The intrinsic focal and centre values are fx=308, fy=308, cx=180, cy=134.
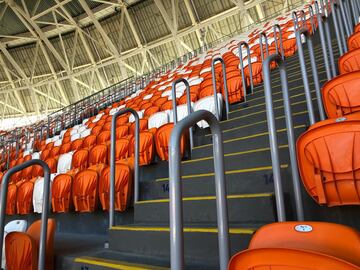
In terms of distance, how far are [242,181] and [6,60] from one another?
64.5 feet

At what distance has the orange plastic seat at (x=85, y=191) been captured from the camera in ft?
9.93

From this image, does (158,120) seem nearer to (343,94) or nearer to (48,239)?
(48,239)

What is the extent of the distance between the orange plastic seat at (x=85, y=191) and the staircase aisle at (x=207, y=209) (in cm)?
63

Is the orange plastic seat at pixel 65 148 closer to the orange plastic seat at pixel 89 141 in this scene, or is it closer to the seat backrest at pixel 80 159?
the orange plastic seat at pixel 89 141

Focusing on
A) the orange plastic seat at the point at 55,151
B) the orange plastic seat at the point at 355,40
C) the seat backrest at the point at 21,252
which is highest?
the orange plastic seat at the point at 355,40

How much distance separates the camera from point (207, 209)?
1.93 m

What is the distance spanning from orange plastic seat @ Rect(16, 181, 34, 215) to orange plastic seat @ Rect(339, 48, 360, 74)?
3.52 m

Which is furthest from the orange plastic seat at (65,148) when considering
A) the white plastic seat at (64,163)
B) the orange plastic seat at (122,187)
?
the orange plastic seat at (122,187)

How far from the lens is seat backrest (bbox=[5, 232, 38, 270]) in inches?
76.6

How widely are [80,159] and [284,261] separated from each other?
376 centimetres

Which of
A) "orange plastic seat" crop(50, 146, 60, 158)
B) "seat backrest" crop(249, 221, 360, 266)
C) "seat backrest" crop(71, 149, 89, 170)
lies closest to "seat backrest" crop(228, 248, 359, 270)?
"seat backrest" crop(249, 221, 360, 266)

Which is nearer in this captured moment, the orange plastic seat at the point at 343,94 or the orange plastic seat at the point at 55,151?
the orange plastic seat at the point at 343,94

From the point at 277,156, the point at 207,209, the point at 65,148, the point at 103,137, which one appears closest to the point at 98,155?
the point at 103,137

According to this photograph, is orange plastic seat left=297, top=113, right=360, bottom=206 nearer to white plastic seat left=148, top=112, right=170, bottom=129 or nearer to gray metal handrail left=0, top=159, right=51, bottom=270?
gray metal handrail left=0, top=159, right=51, bottom=270
